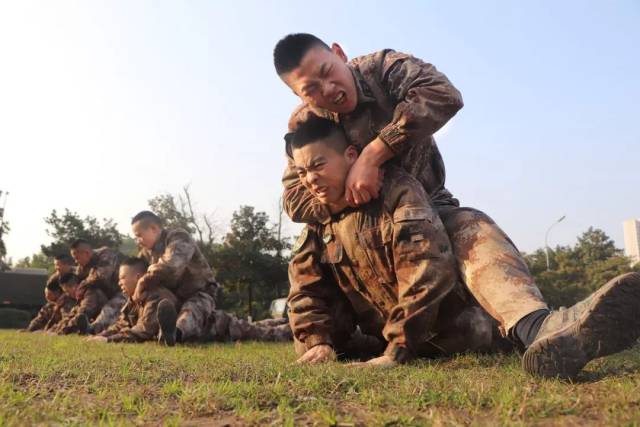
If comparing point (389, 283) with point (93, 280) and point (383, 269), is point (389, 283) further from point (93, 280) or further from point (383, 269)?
point (93, 280)

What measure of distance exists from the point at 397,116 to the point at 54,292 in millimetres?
12083

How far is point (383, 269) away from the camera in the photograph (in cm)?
329

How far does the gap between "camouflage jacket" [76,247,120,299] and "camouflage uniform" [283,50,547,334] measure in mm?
8196

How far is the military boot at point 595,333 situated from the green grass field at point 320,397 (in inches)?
3.1

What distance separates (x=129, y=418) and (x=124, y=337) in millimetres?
5720

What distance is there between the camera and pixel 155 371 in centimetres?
275

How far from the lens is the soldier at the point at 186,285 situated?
715 cm

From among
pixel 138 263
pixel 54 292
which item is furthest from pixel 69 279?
pixel 138 263

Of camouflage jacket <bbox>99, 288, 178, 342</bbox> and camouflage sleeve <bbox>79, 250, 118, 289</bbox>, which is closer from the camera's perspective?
camouflage jacket <bbox>99, 288, 178, 342</bbox>

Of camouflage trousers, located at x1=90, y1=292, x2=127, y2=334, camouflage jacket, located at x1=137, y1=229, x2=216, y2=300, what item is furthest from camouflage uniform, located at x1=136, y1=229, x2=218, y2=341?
camouflage trousers, located at x1=90, y1=292, x2=127, y2=334

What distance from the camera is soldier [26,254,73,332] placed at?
12797 millimetres

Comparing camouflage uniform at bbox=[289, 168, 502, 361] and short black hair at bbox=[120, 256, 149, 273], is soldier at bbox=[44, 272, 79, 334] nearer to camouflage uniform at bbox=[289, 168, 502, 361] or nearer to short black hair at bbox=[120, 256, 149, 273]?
short black hair at bbox=[120, 256, 149, 273]

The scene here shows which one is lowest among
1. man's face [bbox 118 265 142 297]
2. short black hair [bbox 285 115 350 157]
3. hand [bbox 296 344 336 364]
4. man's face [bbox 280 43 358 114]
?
hand [bbox 296 344 336 364]

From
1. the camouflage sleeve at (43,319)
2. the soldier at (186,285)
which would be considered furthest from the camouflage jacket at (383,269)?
the camouflage sleeve at (43,319)
